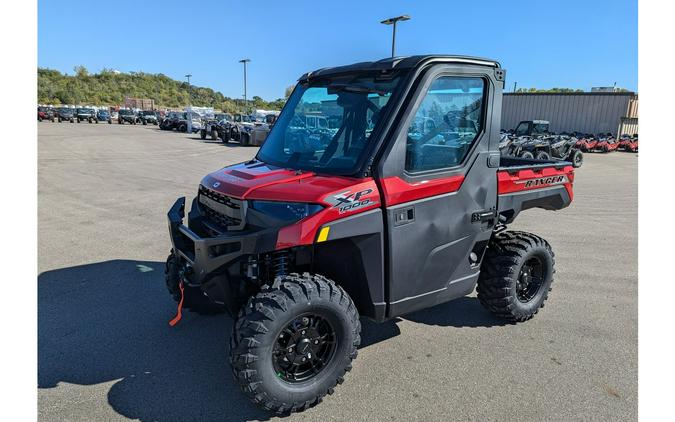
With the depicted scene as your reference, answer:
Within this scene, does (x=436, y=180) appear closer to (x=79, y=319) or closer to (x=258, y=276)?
(x=258, y=276)

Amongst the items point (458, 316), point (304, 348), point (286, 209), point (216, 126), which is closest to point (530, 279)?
point (458, 316)

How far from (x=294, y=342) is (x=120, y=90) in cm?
12075

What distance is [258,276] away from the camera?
3.06 m

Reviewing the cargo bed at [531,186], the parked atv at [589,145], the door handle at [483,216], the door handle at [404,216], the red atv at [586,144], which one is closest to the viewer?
the door handle at [404,216]

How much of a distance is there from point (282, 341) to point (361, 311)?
0.65 metres

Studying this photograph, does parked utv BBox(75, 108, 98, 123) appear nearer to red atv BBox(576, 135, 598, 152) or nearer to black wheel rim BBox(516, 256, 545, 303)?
red atv BBox(576, 135, 598, 152)

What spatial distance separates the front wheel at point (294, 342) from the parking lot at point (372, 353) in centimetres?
21

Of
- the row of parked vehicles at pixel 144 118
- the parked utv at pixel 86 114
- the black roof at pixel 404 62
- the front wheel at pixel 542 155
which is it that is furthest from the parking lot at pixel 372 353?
the parked utv at pixel 86 114

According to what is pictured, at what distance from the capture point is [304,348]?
2934 mm

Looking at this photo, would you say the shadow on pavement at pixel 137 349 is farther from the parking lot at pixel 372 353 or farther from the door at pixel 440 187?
the door at pixel 440 187

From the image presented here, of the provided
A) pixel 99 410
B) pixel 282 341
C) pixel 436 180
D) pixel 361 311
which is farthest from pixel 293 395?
pixel 436 180

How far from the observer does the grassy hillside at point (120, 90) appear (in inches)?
3410

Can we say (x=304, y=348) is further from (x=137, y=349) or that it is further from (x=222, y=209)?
(x=137, y=349)

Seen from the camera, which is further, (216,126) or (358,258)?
(216,126)
